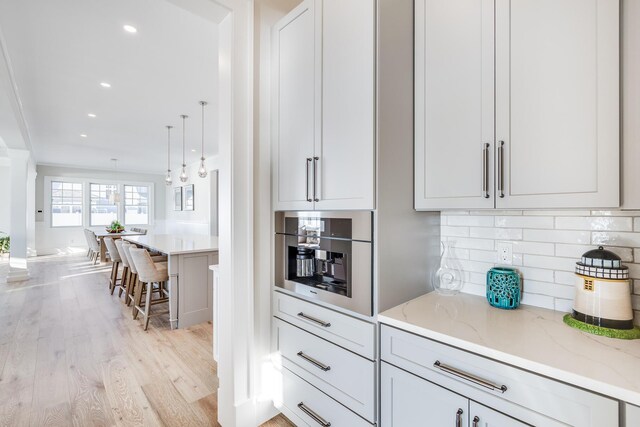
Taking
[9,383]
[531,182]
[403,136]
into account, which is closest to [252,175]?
[403,136]

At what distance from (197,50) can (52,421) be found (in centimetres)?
A: 320

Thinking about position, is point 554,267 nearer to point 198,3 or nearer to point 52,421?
point 198,3

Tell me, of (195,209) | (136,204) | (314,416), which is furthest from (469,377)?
(136,204)

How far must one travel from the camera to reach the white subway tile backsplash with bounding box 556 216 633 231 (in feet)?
3.95

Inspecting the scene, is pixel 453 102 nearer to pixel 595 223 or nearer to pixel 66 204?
pixel 595 223

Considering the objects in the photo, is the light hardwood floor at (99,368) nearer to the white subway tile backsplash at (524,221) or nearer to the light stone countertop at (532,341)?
the light stone countertop at (532,341)

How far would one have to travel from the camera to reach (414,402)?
1180mm

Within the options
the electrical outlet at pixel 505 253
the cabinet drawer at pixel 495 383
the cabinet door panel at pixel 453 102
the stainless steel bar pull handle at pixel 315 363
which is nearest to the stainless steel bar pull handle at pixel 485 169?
the cabinet door panel at pixel 453 102

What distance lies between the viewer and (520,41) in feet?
3.91

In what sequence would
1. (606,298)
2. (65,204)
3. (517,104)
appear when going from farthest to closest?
(65,204) → (517,104) → (606,298)

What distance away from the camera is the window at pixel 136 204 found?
1044cm

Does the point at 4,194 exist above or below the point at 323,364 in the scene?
above

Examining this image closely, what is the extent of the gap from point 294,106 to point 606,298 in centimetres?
168

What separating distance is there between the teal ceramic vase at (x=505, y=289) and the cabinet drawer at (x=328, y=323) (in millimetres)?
635
